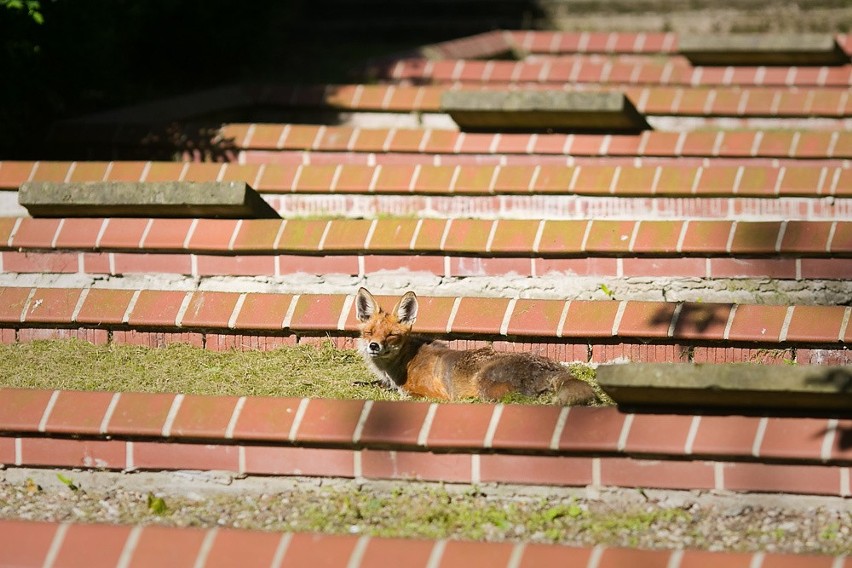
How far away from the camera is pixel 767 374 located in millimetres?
3986

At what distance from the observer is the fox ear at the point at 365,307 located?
566 centimetres

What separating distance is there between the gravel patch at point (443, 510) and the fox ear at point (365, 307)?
145cm

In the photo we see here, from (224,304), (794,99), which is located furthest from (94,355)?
(794,99)

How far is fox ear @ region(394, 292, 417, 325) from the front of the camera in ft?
18.6

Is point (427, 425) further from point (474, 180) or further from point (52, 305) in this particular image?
point (474, 180)

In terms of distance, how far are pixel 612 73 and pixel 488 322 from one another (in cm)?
453

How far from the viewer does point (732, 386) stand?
398 cm

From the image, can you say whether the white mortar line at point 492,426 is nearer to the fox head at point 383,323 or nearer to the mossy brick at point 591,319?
the mossy brick at point 591,319

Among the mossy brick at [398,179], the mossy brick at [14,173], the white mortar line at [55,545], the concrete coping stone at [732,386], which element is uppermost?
the mossy brick at [398,179]

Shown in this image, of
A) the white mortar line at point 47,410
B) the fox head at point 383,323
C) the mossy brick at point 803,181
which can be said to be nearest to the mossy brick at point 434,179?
the fox head at point 383,323

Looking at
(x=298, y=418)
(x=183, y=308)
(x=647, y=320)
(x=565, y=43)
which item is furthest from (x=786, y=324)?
(x=565, y=43)

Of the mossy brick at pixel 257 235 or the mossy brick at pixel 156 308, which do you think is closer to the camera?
the mossy brick at pixel 156 308

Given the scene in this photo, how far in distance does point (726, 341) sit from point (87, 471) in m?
2.84

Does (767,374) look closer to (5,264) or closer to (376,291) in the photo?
(376,291)
